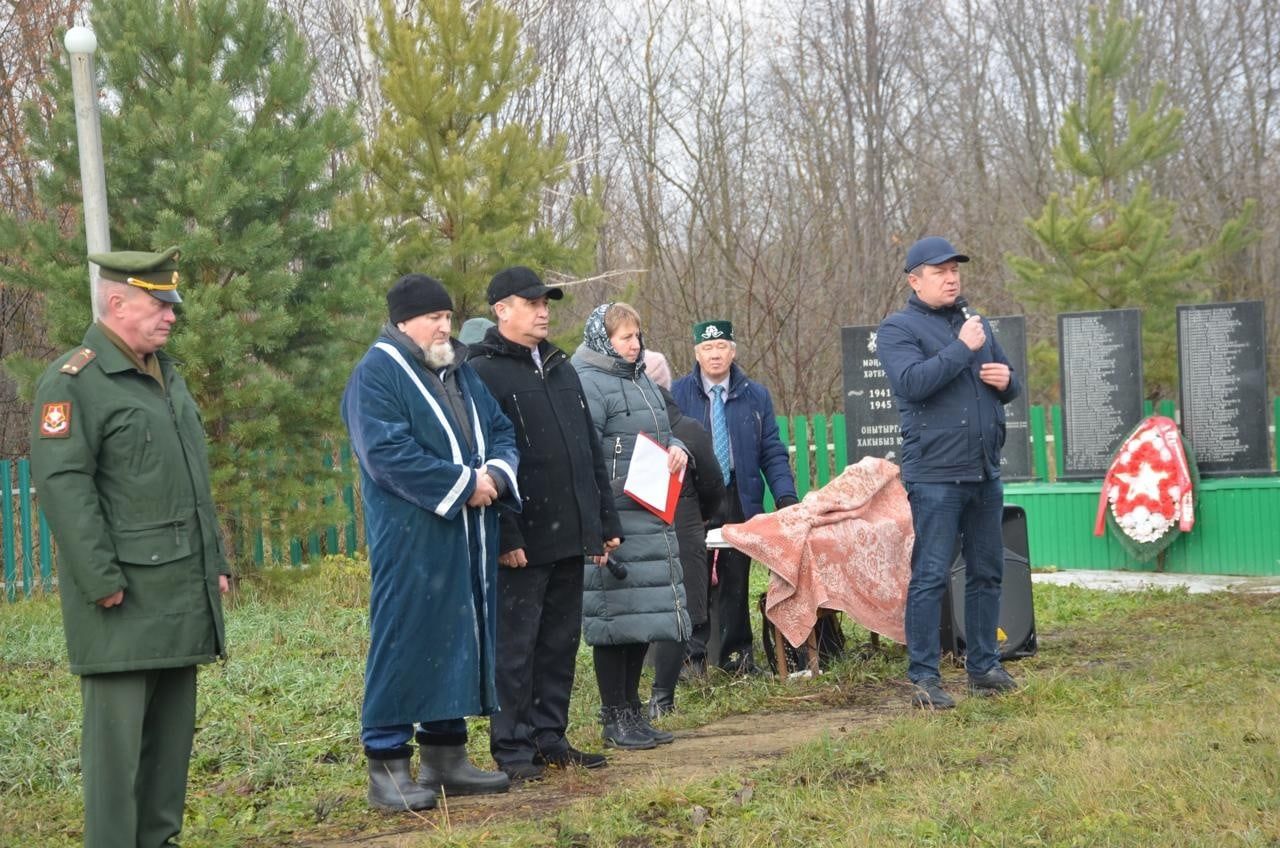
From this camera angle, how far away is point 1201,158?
90.3 ft

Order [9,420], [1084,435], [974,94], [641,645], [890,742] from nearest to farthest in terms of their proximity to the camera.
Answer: [890,742] → [641,645] → [1084,435] → [9,420] → [974,94]

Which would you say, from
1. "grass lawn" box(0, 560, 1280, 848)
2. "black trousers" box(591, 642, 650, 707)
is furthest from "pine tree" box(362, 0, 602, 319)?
"black trousers" box(591, 642, 650, 707)

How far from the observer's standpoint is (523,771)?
5.68 metres

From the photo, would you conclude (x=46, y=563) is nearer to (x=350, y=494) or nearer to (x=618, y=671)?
(x=350, y=494)

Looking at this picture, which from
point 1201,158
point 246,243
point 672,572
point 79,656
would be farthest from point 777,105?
point 79,656

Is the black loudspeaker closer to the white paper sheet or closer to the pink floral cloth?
the pink floral cloth

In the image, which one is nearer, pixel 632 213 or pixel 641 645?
pixel 641 645

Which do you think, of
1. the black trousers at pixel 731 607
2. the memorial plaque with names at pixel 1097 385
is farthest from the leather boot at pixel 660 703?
the memorial plaque with names at pixel 1097 385

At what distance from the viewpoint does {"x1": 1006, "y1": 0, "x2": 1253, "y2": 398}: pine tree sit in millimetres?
17438

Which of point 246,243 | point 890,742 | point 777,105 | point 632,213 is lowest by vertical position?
point 890,742

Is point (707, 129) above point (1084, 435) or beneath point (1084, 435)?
above

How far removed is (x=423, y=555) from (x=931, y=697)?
269cm

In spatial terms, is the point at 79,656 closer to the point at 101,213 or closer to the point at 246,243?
the point at 101,213

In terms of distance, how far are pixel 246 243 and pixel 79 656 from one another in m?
7.59
